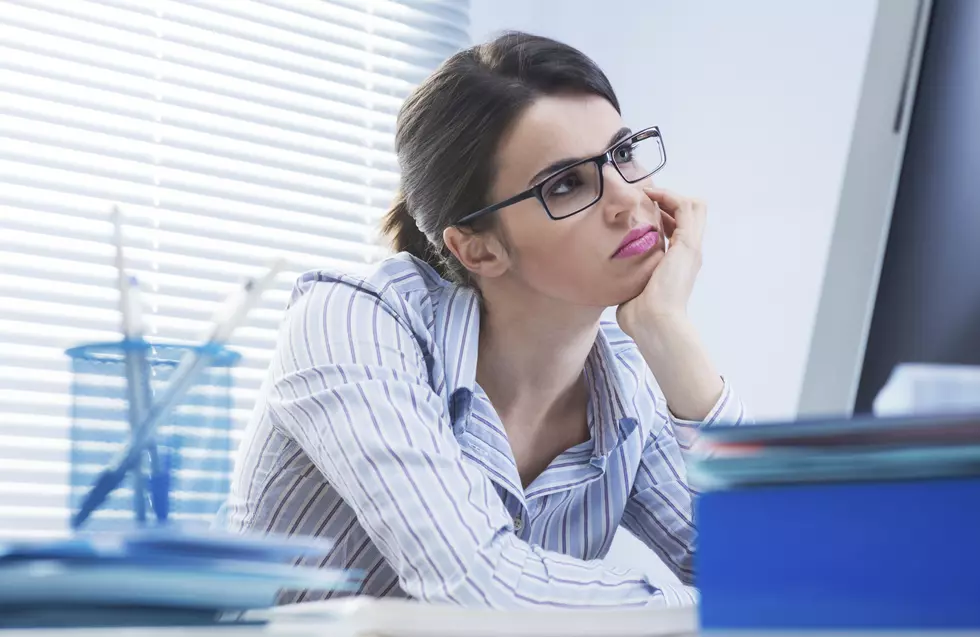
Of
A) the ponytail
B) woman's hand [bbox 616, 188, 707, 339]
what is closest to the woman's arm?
woman's hand [bbox 616, 188, 707, 339]

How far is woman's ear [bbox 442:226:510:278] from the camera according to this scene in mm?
1539

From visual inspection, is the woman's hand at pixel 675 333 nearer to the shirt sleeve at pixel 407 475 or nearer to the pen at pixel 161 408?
the shirt sleeve at pixel 407 475

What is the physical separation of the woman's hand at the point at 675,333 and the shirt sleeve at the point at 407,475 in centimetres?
33

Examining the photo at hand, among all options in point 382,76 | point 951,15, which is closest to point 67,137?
point 382,76

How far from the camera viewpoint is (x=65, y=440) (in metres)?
1.90

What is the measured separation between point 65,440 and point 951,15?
1.64m

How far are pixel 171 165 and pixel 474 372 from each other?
102 cm

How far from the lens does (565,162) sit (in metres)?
1.44

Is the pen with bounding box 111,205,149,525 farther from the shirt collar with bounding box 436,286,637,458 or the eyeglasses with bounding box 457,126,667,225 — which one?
the eyeglasses with bounding box 457,126,667,225

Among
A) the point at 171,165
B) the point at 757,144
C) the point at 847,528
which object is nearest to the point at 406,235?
the point at 171,165

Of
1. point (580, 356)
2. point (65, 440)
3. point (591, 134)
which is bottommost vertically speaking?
point (65, 440)

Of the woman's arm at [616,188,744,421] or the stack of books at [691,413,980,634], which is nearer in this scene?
the stack of books at [691,413,980,634]

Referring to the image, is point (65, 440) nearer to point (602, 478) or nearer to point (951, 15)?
point (602, 478)

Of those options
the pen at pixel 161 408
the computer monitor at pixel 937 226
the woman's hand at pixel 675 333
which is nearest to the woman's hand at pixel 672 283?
the woman's hand at pixel 675 333
